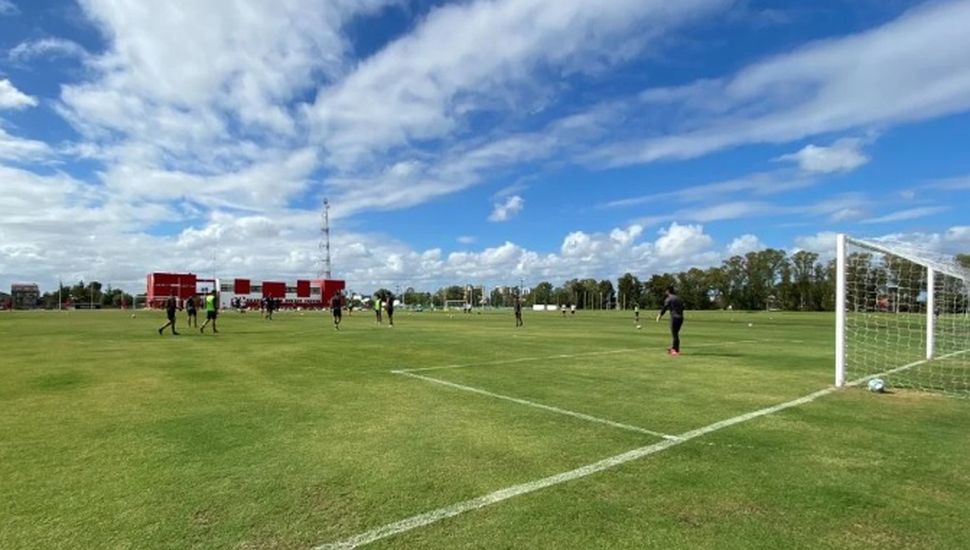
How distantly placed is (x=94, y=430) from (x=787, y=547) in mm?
7820

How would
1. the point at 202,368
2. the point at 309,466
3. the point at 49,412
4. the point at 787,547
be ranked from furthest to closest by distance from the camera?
1. the point at 202,368
2. the point at 49,412
3. the point at 309,466
4. the point at 787,547

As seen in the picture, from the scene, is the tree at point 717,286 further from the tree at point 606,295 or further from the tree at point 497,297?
the tree at point 497,297

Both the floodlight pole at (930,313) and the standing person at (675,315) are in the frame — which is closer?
the floodlight pole at (930,313)

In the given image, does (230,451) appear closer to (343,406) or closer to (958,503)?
(343,406)

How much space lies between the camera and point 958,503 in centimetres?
491

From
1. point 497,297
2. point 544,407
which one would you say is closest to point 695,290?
point 497,297

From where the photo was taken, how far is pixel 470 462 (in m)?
6.02

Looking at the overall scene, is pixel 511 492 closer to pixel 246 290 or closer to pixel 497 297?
pixel 246 290

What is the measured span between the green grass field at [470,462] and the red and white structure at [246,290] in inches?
3741

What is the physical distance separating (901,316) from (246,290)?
108 m

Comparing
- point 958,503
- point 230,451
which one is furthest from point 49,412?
point 958,503

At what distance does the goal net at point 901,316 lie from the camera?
11.8 m

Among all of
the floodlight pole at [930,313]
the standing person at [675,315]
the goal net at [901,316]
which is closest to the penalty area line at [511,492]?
the goal net at [901,316]

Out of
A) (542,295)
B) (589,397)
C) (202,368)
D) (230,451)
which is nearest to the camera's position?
(230,451)
